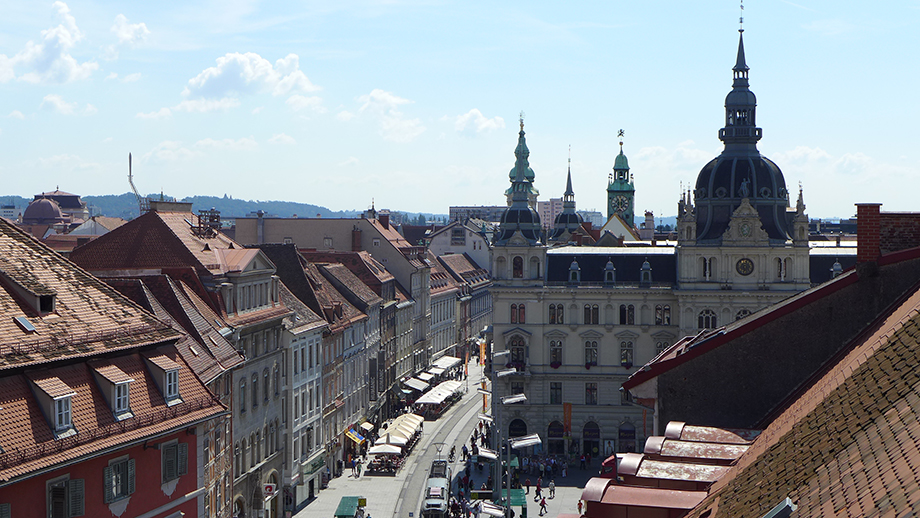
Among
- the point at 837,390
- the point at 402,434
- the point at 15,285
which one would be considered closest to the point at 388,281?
the point at 402,434

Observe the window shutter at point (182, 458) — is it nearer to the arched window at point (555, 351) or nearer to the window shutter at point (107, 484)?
the window shutter at point (107, 484)

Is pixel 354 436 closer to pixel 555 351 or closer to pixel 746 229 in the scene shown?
pixel 555 351

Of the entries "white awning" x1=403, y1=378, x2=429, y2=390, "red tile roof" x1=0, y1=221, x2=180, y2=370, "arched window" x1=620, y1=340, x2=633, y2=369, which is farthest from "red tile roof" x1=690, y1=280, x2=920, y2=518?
"white awning" x1=403, y1=378, x2=429, y2=390

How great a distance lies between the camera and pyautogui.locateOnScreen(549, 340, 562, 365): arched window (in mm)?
93250

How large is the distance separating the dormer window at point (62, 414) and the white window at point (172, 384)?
15.4ft

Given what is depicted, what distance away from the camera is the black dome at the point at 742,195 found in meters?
90.9

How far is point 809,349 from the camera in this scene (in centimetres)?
2916

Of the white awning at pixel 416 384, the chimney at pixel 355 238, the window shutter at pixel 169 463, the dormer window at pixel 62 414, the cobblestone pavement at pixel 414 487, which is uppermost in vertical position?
the chimney at pixel 355 238

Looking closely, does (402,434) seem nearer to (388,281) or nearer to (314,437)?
(314,437)

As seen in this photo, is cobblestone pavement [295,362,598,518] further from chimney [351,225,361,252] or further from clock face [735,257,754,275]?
chimney [351,225,361,252]

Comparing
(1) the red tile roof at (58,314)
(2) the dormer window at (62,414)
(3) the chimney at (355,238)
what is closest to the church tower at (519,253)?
(3) the chimney at (355,238)

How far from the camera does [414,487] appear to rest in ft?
251

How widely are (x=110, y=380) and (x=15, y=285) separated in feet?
12.5

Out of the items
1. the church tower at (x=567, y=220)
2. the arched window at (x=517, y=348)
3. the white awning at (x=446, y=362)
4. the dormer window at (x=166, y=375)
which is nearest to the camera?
the dormer window at (x=166, y=375)
